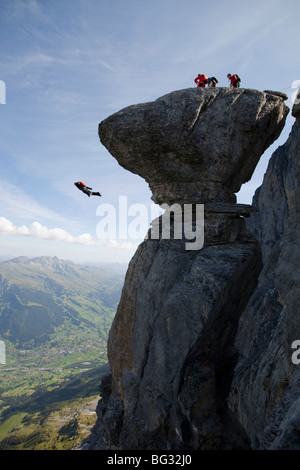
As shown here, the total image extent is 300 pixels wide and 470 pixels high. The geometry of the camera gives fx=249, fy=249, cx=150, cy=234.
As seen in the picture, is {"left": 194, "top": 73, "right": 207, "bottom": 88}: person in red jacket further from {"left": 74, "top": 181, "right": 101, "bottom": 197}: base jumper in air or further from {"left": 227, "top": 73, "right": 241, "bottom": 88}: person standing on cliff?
{"left": 74, "top": 181, "right": 101, "bottom": 197}: base jumper in air

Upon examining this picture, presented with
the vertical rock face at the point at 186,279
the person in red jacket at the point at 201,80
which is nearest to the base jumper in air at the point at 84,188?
the vertical rock face at the point at 186,279

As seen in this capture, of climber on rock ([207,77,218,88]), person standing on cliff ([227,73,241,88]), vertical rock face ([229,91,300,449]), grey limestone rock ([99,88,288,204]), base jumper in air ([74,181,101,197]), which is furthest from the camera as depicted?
base jumper in air ([74,181,101,197])

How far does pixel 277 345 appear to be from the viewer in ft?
121

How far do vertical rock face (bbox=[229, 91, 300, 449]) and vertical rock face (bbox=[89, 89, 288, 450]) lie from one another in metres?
3.99

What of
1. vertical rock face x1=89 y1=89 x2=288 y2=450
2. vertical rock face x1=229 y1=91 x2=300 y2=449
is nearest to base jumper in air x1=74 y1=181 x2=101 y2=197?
vertical rock face x1=89 y1=89 x2=288 y2=450

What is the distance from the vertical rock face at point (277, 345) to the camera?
15450 millimetres

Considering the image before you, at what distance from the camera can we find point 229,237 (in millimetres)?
20672

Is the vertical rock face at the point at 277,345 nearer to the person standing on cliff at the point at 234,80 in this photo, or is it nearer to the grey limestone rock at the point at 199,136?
the grey limestone rock at the point at 199,136

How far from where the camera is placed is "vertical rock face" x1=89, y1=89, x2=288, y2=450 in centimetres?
1703

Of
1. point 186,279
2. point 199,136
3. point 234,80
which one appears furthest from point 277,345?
point 234,80

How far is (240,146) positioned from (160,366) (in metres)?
18.1

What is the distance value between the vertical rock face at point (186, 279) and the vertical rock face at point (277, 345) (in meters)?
A: 3.99
